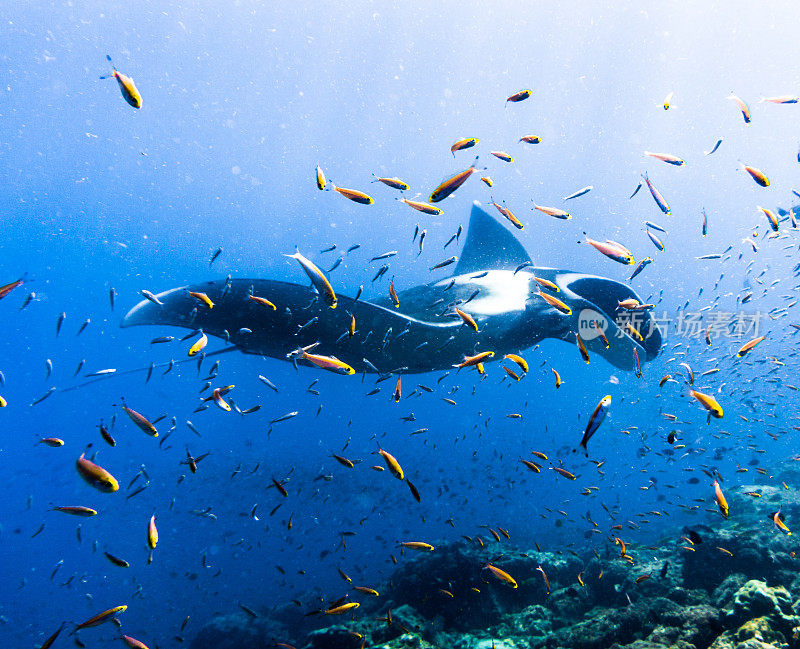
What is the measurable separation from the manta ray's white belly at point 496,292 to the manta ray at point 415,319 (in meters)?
0.02

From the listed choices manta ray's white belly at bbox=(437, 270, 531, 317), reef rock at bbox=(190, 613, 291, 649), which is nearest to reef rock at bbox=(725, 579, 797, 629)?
manta ray's white belly at bbox=(437, 270, 531, 317)

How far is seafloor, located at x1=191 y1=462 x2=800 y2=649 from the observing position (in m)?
4.07

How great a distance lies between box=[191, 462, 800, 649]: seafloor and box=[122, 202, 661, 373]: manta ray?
3.06 meters

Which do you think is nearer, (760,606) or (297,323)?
(297,323)

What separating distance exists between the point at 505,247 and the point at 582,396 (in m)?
101

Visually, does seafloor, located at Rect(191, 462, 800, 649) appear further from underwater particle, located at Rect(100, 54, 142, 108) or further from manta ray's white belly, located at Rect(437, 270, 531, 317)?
underwater particle, located at Rect(100, 54, 142, 108)

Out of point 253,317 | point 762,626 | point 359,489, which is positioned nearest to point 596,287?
point 762,626

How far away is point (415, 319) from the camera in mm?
4141

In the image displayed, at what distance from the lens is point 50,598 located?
Result: 35531 millimetres

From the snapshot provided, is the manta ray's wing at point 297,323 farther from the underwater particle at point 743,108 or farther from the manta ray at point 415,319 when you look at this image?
the underwater particle at point 743,108

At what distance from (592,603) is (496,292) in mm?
6997

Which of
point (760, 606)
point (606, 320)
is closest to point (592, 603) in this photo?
point (760, 606)

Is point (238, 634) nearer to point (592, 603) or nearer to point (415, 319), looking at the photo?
point (592, 603)

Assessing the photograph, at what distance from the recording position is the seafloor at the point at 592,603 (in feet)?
13.4
